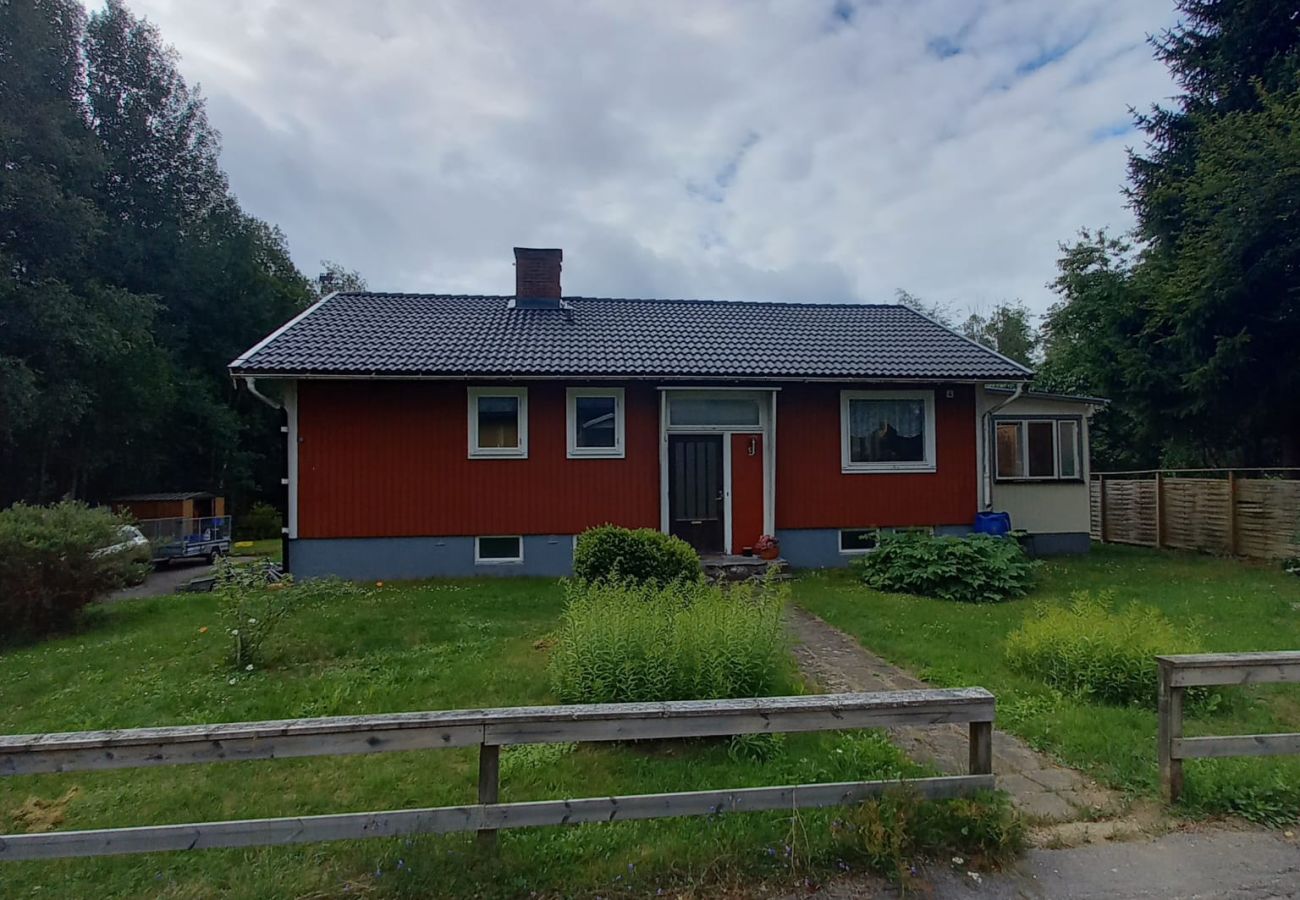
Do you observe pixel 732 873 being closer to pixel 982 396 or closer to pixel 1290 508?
pixel 982 396

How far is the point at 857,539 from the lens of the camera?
465 inches

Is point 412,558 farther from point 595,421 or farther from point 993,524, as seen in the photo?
point 993,524

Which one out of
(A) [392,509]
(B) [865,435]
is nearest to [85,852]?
(A) [392,509]

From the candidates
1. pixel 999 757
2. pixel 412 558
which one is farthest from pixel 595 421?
pixel 999 757

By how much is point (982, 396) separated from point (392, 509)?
10.3m

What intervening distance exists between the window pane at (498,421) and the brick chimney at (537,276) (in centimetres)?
339

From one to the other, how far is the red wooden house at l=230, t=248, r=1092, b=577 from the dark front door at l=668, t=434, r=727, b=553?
34 mm

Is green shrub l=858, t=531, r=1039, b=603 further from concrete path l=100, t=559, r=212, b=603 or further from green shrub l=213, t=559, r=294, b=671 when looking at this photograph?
concrete path l=100, t=559, r=212, b=603

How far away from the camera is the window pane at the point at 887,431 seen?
Result: 1184 cm

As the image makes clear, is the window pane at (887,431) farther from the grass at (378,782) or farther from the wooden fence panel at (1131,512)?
the grass at (378,782)

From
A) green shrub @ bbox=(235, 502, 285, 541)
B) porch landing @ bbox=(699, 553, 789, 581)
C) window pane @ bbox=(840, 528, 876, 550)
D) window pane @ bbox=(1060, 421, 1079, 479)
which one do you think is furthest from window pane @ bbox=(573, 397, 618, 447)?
green shrub @ bbox=(235, 502, 285, 541)

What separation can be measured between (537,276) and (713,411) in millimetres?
5013

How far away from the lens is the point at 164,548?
18.7 m

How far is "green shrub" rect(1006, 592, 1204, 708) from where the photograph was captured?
191 inches
